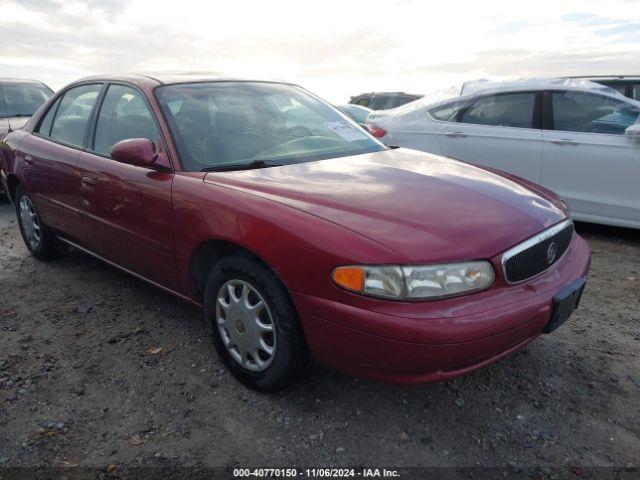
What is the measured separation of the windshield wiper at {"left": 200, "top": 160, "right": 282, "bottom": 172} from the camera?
9.32 ft

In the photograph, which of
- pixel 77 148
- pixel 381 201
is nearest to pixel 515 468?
pixel 381 201

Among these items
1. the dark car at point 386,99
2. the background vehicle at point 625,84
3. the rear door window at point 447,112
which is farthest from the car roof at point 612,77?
the dark car at point 386,99

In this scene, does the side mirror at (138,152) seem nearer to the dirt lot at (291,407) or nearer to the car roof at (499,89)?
the dirt lot at (291,407)

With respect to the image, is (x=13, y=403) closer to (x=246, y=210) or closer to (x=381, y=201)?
(x=246, y=210)

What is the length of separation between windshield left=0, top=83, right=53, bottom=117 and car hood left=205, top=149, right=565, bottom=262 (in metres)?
A: 6.24

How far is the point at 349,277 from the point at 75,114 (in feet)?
9.36

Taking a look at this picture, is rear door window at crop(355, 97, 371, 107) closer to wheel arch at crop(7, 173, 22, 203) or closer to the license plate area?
wheel arch at crop(7, 173, 22, 203)

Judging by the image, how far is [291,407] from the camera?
101 inches

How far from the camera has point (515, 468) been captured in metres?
2.18

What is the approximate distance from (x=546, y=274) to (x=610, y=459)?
2.55 feet

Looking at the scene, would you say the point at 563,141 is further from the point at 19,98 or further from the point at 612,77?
the point at 19,98

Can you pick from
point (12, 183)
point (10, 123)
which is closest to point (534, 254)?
point (12, 183)

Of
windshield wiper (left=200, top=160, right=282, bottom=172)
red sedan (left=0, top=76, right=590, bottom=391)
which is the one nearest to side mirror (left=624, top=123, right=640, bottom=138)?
red sedan (left=0, top=76, right=590, bottom=391)

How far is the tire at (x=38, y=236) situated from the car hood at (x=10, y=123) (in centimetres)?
244
